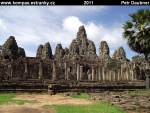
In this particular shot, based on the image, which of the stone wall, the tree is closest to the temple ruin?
the stone wall

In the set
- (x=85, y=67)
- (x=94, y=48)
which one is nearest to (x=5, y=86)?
(x=85, y=67)

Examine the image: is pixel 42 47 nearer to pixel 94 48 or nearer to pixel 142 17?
pixel 94 48

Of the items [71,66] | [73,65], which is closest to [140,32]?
[73,65]

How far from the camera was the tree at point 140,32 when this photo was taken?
19.4 meters

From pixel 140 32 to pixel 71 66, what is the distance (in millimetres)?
34146

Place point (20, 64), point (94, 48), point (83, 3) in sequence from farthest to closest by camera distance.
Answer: point (94, 48)
point (20, 64)
point (83, 3)

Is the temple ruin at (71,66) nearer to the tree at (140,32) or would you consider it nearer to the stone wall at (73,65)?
the stone wall at (73,65)

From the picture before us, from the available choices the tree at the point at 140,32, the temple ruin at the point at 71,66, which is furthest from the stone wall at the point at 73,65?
the tree at the point at 140,32

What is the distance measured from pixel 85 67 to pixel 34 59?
11.8 m

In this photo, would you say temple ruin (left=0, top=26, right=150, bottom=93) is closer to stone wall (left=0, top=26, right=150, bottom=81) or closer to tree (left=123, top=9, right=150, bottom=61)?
stone wall (left=0, top=26, right=150, bottom=81)

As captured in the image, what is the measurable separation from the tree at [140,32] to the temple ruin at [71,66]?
10.8 metres

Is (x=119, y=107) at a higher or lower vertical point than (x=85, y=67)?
lower

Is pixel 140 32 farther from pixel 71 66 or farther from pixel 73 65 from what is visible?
pixel 71 66

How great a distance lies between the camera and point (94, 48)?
68.1 metres
